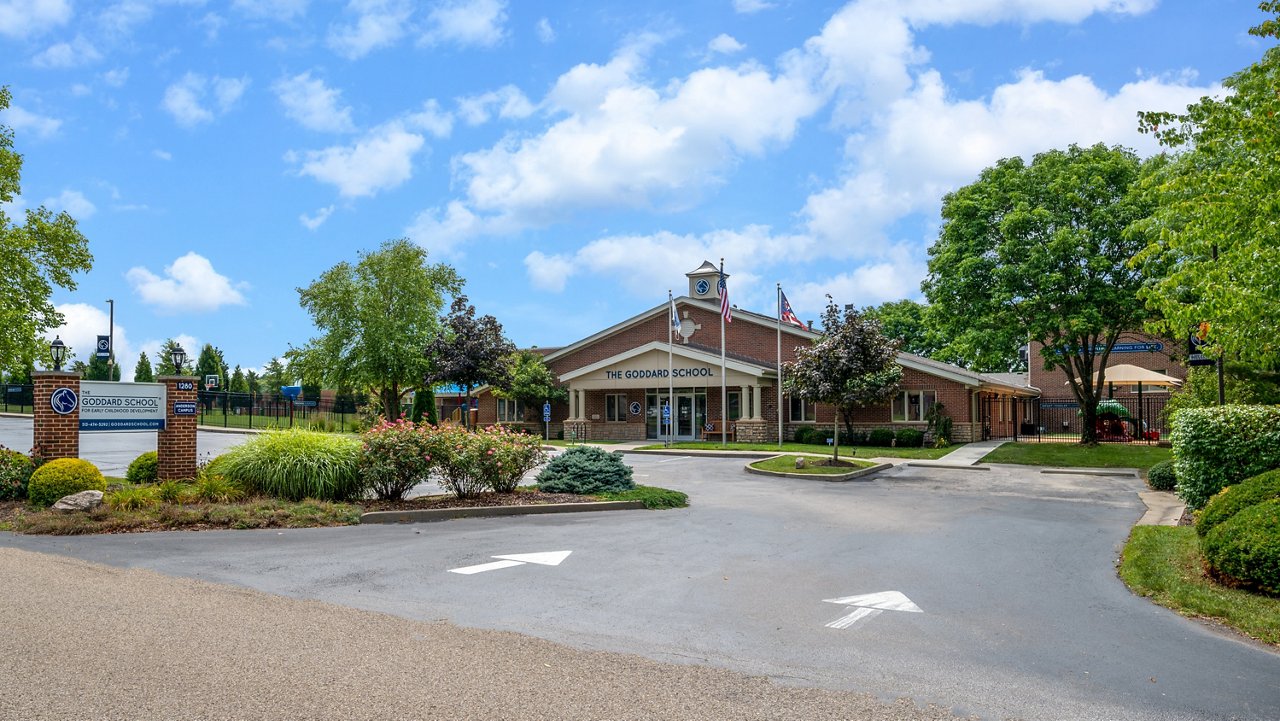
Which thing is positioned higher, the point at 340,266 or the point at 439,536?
the point at 340,266

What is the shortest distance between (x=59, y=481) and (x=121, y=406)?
88.0 inches

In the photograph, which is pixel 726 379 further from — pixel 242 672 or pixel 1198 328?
pixel 242 672

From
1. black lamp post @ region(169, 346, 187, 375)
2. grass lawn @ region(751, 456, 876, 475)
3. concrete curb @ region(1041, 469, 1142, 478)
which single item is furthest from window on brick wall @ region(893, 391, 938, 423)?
black lamp post @ region(169, 346, 187, 375)

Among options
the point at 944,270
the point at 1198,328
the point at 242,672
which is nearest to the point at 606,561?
the point at 242,672

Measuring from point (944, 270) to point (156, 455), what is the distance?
83.8 ft

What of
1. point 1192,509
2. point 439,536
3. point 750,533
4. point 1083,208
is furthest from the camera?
point 1083,208

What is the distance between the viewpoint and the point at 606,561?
9297 mm

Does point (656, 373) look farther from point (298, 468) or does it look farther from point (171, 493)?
point (171, 493)

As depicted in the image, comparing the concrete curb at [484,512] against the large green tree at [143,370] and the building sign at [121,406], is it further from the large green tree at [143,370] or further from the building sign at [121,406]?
the large green tree at [143,370]

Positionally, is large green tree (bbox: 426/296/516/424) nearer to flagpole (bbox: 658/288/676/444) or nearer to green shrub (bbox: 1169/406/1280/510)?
flagpole (bbox: 658/288/676/444)

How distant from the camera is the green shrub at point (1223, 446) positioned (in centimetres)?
1164

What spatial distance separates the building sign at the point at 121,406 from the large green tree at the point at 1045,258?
2418cm

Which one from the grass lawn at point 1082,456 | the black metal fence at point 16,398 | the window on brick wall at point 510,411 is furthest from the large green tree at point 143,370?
the grass lawn at point 1082,456

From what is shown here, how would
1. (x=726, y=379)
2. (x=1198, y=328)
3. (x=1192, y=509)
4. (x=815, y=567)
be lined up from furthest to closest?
(x=726, y=379)
(x=1198, y=328)
(x=1192, y=509)
(x=815, y=567)
